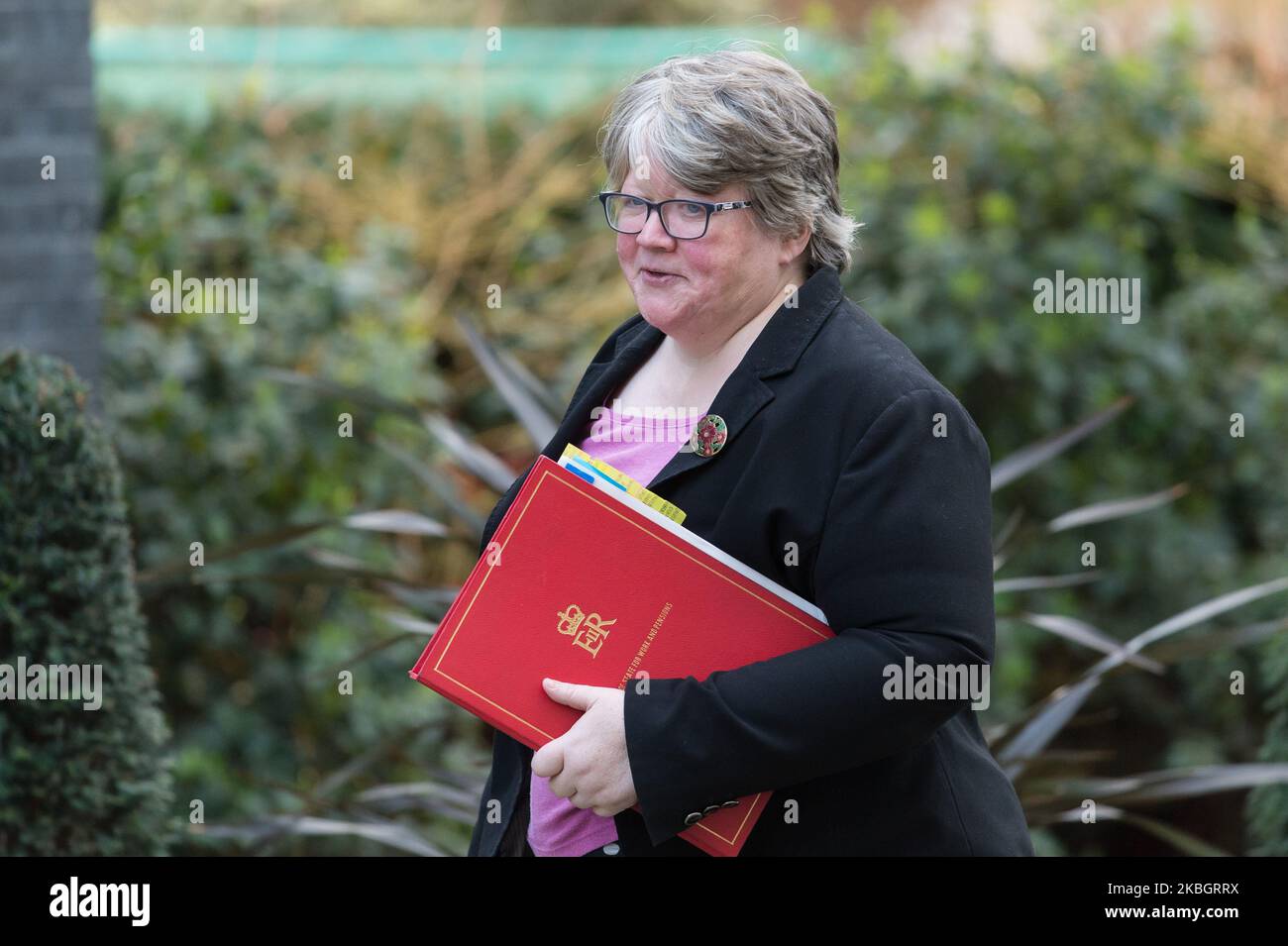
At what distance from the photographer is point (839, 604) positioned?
5.77ft

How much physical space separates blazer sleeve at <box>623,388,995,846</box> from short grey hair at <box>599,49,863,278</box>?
0.33m

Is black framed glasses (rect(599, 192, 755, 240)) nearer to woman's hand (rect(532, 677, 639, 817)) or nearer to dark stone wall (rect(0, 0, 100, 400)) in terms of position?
woman's hand (rect(532, 677, 639, 817))

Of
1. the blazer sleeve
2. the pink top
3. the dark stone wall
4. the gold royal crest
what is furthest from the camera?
the dark stone wall

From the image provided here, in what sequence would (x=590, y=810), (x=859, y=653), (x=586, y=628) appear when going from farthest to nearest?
(x=590, y=810)
(x=586, y=628)
(x=859, y=653)

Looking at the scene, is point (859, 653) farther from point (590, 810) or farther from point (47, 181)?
point (47, 181)

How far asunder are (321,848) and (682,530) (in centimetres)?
301

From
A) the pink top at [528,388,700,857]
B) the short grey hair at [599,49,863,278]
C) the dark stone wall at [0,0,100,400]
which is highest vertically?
the dark stone wall at [0,0,100,400]

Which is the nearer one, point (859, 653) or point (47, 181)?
point (859, 653)

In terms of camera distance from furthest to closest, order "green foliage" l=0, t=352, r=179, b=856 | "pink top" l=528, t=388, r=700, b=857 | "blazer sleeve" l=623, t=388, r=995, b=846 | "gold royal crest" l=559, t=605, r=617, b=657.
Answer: "green foliage" l=0, t=352, r=179, b=856, "pink top" l=528, t=388, r=700, b=857, "gold royal crest" l=559, t=605, r=617, b=657, "blazer sleeve" l=623, t=388, r=995, b=846

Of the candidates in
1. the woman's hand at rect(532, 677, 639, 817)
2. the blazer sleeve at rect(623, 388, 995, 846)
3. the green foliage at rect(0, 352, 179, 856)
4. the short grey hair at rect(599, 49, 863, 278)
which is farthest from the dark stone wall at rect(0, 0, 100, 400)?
the blazer sleeve at rect(623, 388, 995, 846)

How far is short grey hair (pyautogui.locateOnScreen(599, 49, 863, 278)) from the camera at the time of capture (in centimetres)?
186

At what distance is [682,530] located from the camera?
1813mm

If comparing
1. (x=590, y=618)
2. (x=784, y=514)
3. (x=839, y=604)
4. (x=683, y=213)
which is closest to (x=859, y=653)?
(x=839, y=604)

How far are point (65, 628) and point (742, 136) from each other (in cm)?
177
